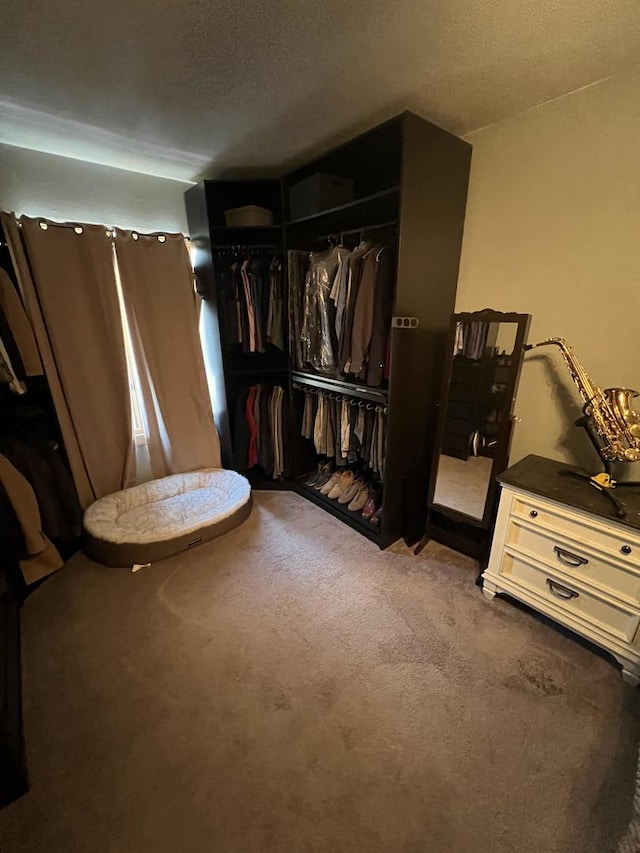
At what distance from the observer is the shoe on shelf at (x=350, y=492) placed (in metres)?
2.52

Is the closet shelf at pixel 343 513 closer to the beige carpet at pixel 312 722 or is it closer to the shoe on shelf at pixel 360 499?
the shoe on shelf at pixel 360 499

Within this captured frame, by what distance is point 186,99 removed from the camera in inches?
61.3

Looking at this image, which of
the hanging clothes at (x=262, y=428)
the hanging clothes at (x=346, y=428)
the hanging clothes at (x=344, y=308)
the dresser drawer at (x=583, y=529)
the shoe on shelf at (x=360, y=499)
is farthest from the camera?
the hanging clothes at (x=262, y=428)

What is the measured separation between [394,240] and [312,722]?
2209mm

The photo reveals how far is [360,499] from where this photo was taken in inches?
96.9

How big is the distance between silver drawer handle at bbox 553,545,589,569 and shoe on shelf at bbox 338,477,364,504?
127cm

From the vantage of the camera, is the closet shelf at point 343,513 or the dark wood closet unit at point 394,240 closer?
the dark wood closet unit at point 394,240

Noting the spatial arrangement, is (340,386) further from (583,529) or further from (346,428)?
(583,529)

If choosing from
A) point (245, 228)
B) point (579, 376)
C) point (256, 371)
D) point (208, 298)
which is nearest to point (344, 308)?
point (256, 371)

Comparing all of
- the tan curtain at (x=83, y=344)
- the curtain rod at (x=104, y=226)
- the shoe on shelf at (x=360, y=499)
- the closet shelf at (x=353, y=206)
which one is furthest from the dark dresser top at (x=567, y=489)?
the curtain rod at (x=104, y=226)

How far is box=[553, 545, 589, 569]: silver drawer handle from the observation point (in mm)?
1452

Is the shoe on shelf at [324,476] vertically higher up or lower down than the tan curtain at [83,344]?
lower down

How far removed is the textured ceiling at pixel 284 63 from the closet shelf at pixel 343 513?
→ 88.7 inches

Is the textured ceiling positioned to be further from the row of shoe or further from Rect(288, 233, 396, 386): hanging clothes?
the row of shoe
